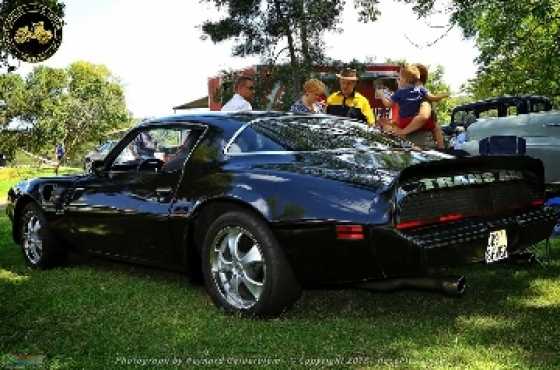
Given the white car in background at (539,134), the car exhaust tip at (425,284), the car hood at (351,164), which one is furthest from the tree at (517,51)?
the car exhaust tip at (425,284)

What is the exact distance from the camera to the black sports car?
3.58m

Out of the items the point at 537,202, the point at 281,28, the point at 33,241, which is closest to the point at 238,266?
the point at 537,202

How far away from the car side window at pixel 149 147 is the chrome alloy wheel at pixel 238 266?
1036 mm

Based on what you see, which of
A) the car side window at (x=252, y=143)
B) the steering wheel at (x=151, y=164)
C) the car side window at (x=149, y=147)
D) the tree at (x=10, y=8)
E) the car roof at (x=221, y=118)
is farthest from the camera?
the tree at (x=10, y=8)

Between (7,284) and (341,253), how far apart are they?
3130mm

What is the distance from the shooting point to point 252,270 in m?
4.09

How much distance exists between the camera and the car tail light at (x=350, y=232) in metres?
3.51

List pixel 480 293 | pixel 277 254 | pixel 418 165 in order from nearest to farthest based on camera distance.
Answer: pixel 418 165 → pixel 277 254 → pixel 480 293

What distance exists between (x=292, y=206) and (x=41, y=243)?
3.05 meters

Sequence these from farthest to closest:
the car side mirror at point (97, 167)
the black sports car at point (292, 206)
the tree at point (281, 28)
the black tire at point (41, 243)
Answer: the tree at point (281, 28), the black tire at point (41, 243), the car side mirror at point (97, 167), the black sports car at point (292, 206)

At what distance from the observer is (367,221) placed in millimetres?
3494

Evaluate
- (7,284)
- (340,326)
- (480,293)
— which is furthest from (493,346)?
(7,284)

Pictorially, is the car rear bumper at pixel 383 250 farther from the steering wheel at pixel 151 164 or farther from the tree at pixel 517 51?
the tree at pixel 517 51

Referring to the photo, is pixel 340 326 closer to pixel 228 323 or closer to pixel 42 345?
pixel 228 323
